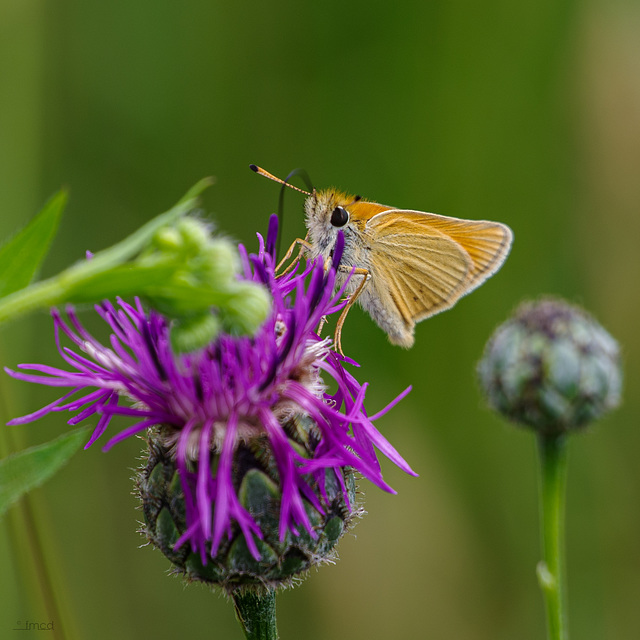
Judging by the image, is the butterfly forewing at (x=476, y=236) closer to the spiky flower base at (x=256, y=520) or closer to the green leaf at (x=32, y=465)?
the spiky flower base at (x=256, y=520)

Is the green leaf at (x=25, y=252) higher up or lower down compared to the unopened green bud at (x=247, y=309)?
higher up

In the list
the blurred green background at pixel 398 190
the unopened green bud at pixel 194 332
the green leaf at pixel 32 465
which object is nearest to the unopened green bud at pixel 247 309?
the unopened green bud at pixel 194 332

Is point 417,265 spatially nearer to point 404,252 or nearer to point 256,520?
point 404,252

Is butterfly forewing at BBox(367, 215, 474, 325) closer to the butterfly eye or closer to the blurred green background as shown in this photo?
the butterfly eye

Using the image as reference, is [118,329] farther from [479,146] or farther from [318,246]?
[479,146]

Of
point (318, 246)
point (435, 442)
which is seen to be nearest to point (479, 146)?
point (435, 442)

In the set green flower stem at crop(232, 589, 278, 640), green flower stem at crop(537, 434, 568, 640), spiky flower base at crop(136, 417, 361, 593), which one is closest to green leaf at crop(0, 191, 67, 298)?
spiky flower base at crop(136, 417, 361, 593)

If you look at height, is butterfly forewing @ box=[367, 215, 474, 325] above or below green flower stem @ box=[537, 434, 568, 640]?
above
